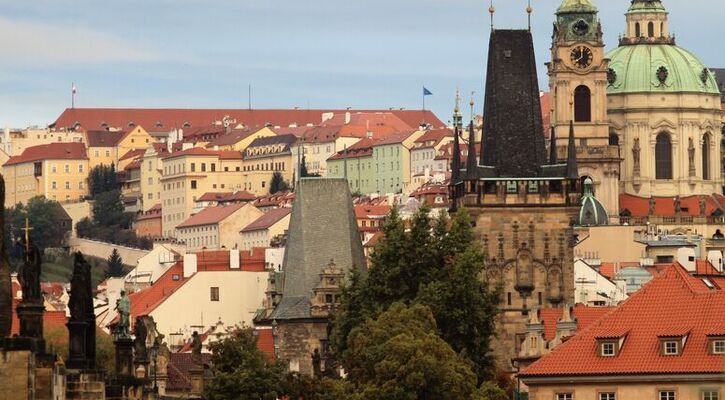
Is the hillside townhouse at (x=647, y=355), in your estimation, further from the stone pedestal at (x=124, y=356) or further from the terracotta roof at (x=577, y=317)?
the stone pedestal at (x=124, y=356)

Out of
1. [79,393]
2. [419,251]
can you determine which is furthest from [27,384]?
[419,251]

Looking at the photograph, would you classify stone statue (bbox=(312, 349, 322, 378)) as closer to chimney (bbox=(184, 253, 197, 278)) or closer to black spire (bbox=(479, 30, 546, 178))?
black spire (bbox=(479, 30, 546, 178))

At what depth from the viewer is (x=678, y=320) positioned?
243 feet

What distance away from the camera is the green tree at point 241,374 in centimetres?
8331

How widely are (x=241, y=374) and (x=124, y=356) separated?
22.2 metres

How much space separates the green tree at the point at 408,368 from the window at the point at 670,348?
22.9 feet

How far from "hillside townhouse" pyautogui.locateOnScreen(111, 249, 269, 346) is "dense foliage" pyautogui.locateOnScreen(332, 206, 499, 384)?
40.1m

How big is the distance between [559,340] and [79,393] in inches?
1576

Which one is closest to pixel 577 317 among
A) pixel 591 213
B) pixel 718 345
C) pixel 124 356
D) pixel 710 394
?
pixel 718 345

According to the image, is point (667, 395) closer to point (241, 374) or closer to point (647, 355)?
point (647, 355)

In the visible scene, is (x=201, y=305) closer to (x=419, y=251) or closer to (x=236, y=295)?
(x=236, y=295)

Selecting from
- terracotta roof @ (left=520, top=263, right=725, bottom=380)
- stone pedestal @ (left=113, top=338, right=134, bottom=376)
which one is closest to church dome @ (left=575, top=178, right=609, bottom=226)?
terracotta roof @ (left=520, top=263, right=725, bottom=380)

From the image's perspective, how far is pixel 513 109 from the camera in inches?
4830

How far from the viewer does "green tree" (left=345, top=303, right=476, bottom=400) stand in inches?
3093
